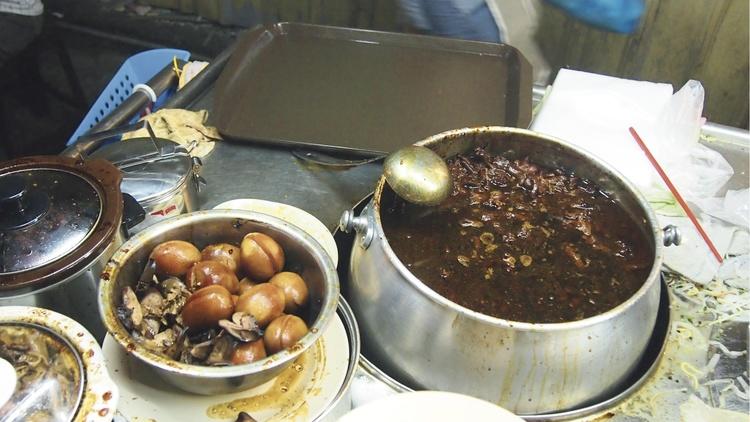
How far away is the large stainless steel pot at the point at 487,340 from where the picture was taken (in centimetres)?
109

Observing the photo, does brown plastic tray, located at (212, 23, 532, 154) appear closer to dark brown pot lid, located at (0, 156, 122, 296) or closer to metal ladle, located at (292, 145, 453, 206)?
metal ladle, located at (292, 145, 453, 206)

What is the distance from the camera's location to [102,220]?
1.21 m

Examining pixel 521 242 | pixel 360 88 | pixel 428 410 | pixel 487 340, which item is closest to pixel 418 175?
pixel 521 242

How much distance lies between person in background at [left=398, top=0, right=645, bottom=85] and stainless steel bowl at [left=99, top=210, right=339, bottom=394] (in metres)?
1.47

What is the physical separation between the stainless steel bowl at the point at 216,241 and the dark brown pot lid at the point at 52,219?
8 cm

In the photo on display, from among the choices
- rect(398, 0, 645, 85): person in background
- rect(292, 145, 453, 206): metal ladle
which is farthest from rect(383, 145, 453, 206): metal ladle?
rect(398, 0, 645, 85): person in background

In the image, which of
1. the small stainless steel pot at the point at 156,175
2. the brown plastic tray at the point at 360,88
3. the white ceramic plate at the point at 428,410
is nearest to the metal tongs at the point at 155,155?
the small stainless steel pot at the point at 156,175

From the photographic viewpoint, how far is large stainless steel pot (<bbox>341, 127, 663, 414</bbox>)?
1.09m

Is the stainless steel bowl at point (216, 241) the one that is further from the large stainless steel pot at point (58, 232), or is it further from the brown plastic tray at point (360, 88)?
the brown plastic tray at point (360, 88)

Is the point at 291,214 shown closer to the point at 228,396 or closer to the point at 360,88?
the point at 228,396

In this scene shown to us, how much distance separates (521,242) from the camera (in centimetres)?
137

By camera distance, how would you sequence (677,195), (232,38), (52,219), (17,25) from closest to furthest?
(52,219) < (677,195) < (17,25) < (232,38)

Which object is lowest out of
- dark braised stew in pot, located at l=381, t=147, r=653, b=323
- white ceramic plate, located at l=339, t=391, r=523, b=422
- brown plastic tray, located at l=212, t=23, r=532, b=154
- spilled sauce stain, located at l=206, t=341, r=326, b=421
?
spilled sauce stain, located at l=206, t=341, r=326, b=421

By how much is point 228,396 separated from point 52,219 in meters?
0.49
